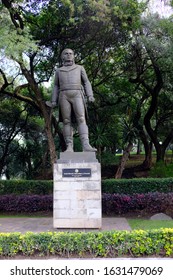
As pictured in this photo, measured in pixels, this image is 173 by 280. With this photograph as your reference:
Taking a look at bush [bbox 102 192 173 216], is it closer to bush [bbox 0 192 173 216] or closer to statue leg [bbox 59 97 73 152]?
bush [bbox 0 192 173 216]

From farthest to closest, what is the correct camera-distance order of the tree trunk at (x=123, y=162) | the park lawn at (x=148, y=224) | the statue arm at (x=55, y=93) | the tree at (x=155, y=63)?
1. the tree trunk at (x=123, y=162)
2. the tree at (x=155, y=63)
3. the statue arm at (x=55, y=93)
4. the park lawn at (x=148, y=224)

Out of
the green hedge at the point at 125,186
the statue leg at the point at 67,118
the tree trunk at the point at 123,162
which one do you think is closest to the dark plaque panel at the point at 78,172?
the statue leg at the point at 67,118

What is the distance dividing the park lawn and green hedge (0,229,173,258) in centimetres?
218

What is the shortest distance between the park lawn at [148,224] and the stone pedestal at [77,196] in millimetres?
1354

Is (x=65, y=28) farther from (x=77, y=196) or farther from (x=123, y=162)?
(x=77, y=196)

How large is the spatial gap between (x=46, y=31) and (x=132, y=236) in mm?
9302

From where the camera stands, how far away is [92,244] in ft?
16.6

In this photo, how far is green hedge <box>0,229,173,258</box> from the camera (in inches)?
197

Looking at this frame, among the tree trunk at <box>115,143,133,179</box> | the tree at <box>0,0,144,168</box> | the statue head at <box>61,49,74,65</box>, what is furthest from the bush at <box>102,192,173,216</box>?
the tree trunk at <box>115,143,133,179</box>

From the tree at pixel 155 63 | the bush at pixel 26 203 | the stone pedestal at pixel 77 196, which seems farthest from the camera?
the tree at pixel 155 63

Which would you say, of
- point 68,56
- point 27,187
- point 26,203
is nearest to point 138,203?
point 26,203

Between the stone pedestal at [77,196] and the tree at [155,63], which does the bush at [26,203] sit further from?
the tree at [155,63]

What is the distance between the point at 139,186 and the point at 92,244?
17.3 ft

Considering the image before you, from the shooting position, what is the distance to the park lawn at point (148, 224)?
732 cm
